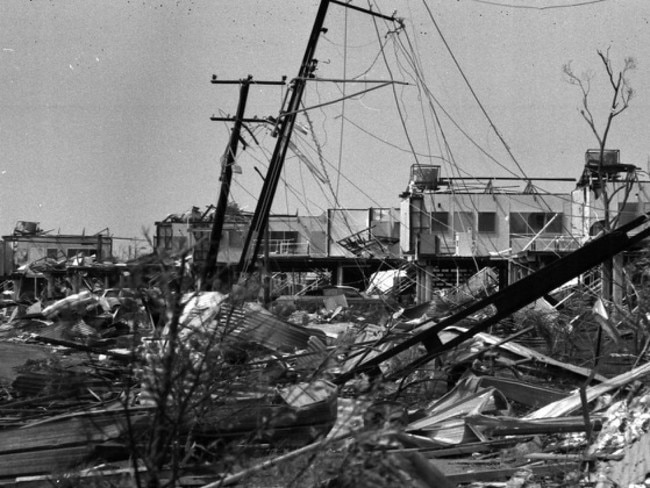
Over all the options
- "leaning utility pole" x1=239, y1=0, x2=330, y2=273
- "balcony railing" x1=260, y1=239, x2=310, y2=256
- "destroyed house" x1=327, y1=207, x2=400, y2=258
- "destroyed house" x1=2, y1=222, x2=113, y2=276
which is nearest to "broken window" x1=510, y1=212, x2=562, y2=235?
"destroyed house" x1=327, y1=207, x2=400, y2=258

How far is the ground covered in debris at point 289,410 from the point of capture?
347 cm

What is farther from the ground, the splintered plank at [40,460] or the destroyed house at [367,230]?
the destroyed house at [367,230]

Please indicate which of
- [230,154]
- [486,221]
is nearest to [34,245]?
[486,221]

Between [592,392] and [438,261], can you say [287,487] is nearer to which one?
[592,392]

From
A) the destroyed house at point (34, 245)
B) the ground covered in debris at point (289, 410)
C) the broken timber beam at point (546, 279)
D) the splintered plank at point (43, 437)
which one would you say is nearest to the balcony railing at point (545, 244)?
the ground covered in debris at point (289, 410)

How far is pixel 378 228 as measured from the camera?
60094 mm

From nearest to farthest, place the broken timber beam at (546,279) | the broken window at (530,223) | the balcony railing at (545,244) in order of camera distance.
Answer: the broken timber beam at (546,279)
the balcony railing at (545,244)
the broken window at (530,223)

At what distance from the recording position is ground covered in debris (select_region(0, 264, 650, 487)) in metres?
3.47

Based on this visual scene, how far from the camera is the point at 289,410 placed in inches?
165

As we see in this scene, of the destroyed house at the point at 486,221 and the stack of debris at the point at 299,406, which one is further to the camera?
the destroyed house at the point at 486,221

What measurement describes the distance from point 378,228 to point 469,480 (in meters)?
54.9

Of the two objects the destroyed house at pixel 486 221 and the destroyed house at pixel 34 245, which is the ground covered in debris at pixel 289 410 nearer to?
the destroyed house at pixel 486 221

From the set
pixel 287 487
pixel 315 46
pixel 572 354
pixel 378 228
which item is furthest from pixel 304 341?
pixel 378 228

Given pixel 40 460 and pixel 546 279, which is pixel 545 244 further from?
pixel 40 460
